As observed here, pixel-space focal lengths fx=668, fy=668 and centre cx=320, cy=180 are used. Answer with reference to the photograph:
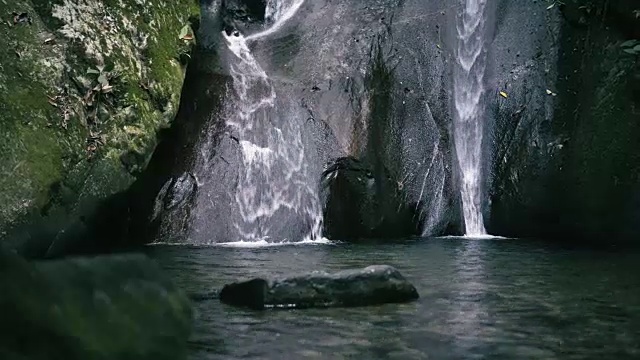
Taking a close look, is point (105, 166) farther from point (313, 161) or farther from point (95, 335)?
point (95, 335)

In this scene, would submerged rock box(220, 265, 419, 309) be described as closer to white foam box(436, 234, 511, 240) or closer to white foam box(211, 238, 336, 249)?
white foam box(211, 238, 336, 249)

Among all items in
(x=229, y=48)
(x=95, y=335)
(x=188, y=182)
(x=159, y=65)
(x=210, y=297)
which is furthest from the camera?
(x=229, y=48)

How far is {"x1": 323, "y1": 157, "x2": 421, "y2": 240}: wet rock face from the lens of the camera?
12.8 m

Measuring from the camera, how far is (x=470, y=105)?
14531 millimetres

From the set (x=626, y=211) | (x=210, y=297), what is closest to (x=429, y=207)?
(x=626, y=211)

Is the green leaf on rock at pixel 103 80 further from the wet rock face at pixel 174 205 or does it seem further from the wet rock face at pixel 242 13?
the wet rock face at pixel 242 13

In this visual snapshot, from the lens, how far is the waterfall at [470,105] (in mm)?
13914

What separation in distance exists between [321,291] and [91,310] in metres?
2.96

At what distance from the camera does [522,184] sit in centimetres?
1345

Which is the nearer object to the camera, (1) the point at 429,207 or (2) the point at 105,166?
(2) the point at 105,166

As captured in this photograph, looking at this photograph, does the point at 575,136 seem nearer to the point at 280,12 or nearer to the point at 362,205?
the point at 362,205

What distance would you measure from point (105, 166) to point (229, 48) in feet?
16.5

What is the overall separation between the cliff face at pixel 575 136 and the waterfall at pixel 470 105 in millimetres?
387

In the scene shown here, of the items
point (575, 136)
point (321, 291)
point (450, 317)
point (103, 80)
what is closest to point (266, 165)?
point (103, 80)
